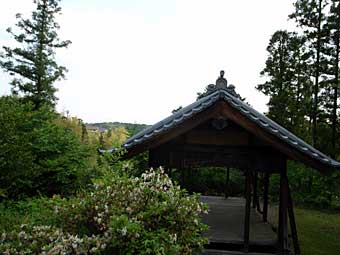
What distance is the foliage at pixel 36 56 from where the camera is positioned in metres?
14.6

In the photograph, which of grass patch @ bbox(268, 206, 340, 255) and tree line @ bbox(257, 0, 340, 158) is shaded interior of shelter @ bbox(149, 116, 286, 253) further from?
tree line @ bbox(257, 0, 340, 158)

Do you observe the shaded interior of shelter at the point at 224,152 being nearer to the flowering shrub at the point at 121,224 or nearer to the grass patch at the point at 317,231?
the grass patch at the point at 317,231

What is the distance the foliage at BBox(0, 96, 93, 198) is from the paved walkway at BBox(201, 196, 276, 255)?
104 inches

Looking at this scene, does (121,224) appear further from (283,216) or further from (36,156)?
(36,156)

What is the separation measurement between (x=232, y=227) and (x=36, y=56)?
39.4 feet

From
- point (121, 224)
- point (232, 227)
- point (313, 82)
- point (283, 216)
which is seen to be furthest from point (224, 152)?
point (313, 82)

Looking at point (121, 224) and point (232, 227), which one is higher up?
point (121, 224)

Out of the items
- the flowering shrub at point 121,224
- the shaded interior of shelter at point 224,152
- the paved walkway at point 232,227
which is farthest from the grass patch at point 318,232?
the flowering shrub at point 121,224

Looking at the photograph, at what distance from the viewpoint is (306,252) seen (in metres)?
6.22

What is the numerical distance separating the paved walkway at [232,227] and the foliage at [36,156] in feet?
8.64

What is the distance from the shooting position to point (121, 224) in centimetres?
216

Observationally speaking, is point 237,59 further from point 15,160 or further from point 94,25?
point 15,160

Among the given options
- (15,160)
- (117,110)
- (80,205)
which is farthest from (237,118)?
(117,110)

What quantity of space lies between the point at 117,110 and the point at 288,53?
8.10 metres
